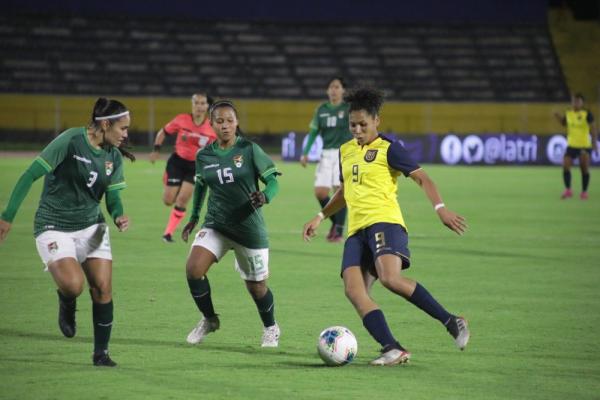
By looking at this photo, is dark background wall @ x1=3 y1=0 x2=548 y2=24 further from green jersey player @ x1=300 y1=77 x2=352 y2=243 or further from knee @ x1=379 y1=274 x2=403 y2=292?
knee @ x1=379 y1=274 x2=403 y2=292

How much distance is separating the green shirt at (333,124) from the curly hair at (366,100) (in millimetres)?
9452

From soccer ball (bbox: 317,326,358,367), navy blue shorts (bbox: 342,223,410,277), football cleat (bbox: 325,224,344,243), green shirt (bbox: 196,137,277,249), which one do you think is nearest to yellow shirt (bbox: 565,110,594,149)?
football cleat (bbox: 325,224,344,243)

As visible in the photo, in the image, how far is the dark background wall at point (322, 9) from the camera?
50.7 meters

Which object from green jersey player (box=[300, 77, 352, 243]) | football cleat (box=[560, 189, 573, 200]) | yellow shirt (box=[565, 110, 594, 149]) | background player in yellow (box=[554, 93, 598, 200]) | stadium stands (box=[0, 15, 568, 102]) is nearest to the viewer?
green jersey player (box=[300, 77, 352, 243])

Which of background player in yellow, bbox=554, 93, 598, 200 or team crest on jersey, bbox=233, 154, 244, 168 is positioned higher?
team crest on jersey, bbox=233, 154, 244, 168

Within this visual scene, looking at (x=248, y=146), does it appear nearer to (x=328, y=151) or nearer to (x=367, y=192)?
(x=367, y=192)

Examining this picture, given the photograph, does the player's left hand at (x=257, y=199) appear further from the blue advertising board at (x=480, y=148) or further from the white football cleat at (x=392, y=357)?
the blue advertising board at (x=480, y=148)

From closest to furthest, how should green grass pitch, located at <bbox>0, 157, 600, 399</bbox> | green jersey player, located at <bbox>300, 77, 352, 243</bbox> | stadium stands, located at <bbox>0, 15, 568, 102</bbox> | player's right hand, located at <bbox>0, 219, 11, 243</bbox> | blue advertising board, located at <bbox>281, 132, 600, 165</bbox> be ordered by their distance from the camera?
green grass pitch, located at <bbox>0, 157, 600, 399</bbox> < player's right hand, located at <bbox>0, 219, 11, 243</bbox> < green jersey player, located at <bbox>300, 77, 352, 243</bbox> < blue advertising board, located at <bbox>281, 132, 600, 165</bbox> < stadium stands, located at <bbox>0, 15, 568, 102</bbox>

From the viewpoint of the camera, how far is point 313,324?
10.6 metres

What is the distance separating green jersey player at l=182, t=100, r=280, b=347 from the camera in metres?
9.55

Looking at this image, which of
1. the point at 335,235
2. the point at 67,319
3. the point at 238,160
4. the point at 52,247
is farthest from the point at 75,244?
the point at 335,235

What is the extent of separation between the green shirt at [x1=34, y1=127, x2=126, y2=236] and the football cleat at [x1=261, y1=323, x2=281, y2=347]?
1.77 meters

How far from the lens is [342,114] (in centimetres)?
1844

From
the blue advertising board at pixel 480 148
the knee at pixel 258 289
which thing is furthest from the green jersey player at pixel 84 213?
the blue advertising board at pixel 480 148
